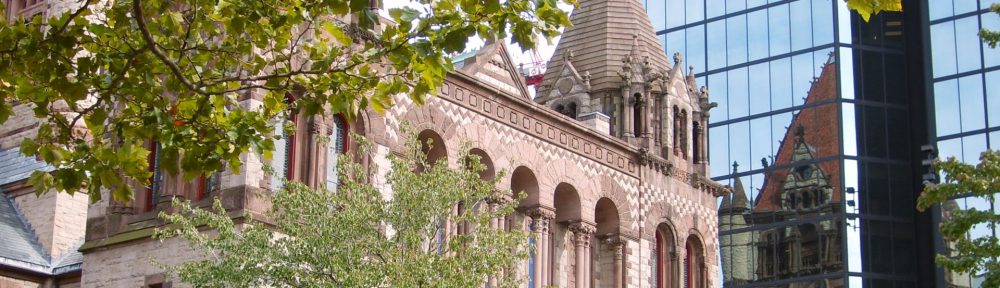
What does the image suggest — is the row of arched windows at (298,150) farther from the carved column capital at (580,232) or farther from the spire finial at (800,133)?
the spire finial at (800,133)

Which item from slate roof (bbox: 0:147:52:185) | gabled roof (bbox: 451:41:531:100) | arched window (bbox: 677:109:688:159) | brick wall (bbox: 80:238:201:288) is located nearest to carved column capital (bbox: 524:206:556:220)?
gabled roof (bbox: 451:41:531:100)

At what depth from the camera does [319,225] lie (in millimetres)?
30578

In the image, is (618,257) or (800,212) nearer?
(618,257)

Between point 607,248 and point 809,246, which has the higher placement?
point 809,246

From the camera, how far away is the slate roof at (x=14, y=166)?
42.3 meters

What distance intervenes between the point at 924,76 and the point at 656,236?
22.9m

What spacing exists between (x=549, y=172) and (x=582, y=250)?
7.17 ft

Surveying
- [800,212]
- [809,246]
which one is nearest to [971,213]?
[809,246]

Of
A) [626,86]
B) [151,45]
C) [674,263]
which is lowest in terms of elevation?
[151,45]

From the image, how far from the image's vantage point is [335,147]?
36.5 metres

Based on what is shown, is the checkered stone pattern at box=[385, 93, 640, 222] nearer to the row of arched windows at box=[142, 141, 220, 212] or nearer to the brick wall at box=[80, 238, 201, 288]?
the row of arched windows at box=[142, 141, 220, 212]

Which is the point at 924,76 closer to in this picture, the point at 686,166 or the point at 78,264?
the point at 686,166

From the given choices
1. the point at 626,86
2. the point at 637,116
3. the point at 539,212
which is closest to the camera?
the point at 539,212

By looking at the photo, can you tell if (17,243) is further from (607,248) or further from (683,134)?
(683,134)
